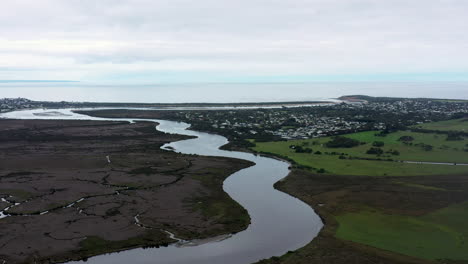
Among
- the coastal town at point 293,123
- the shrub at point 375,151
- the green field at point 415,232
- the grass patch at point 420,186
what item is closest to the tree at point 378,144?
the shrub at point 375,151

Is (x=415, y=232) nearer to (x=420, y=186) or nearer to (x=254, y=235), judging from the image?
(x=254, y=235)

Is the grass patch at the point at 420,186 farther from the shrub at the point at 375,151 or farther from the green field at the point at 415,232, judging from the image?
the shrub at the point at 375,151

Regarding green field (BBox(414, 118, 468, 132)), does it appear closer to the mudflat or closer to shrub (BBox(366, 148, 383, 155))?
shrub (BBox(366, 148, 383, 155))

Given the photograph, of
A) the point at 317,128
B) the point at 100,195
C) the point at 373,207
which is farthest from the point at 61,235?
the point at 317,128

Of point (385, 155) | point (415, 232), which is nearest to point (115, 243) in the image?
point (415, 232)

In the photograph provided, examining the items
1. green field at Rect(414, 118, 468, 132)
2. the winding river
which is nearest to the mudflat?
the winding river

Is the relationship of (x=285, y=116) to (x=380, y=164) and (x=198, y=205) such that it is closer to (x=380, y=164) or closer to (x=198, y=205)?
(x=380, y=164)
